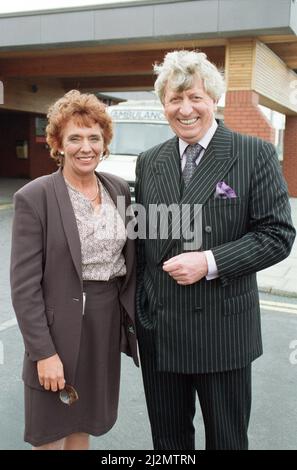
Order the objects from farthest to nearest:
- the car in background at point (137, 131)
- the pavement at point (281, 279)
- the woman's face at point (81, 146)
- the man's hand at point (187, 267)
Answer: the car in background at point (137, 131), the pavement at point (281, 279), the woman's face at point (81, 146), the man's hand at point (187, 267)

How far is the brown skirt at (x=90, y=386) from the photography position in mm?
2104

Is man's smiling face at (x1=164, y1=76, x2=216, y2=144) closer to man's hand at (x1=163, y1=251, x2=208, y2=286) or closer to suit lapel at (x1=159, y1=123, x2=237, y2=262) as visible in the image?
suit lapel at (x1=159, y1=123, x2=237, y2=262)

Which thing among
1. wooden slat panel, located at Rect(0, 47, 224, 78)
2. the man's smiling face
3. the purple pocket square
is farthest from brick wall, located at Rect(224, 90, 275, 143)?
the purple pocket square

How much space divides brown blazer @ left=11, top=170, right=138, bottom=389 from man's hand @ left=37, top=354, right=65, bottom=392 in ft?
0.10

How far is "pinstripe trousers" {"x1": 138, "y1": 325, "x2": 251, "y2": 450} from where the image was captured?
2135 millimetres

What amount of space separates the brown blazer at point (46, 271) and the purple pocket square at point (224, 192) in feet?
1.93

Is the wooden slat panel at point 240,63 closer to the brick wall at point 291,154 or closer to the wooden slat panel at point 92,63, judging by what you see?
the wooden slat panel at point 92,63

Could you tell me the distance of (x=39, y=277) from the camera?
77.5 inches

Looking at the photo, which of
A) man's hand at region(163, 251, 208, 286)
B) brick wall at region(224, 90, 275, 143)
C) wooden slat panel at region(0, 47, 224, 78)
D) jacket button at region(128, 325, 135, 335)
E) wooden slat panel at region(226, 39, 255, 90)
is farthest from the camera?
wooden slat panel at region(0, 47, 224, 78)

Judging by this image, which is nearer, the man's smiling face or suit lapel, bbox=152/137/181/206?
the man's smiling face

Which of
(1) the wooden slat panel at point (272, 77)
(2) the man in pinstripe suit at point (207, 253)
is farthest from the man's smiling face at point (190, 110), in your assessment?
(1) the wooden slat panel at point (272, 77)

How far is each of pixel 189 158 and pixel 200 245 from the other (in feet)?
1.27

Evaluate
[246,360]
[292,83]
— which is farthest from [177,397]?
[292,83]
